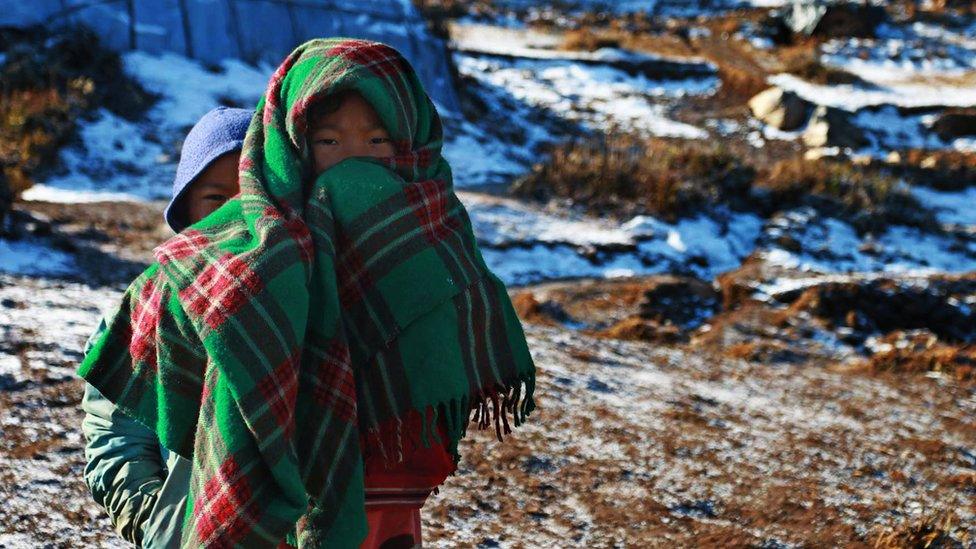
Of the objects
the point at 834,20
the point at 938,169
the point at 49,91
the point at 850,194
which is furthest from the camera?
the point at 834,20

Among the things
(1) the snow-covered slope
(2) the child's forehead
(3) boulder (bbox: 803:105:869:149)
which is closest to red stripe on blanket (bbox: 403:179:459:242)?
(2) the child's forehead

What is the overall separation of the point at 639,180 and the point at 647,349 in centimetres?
450

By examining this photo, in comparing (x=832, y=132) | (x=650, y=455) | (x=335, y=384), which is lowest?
(x=832, y=132)

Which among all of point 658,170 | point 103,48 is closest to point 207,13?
Result: point 103,48

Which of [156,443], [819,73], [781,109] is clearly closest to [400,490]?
[156,443]

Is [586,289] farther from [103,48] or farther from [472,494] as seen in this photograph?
[103,48]

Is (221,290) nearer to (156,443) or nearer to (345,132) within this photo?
(345,132)

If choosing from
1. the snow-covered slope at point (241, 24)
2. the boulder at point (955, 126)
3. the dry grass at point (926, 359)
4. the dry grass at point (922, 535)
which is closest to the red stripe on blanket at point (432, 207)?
the dry grass at point (922, 535)

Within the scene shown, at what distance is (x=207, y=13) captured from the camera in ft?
42.0

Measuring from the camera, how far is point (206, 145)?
183 centimetres

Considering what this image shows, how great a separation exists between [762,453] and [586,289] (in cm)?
361

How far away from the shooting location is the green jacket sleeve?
5.32ft

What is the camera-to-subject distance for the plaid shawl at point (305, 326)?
135cm

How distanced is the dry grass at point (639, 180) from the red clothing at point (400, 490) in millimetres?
8688
